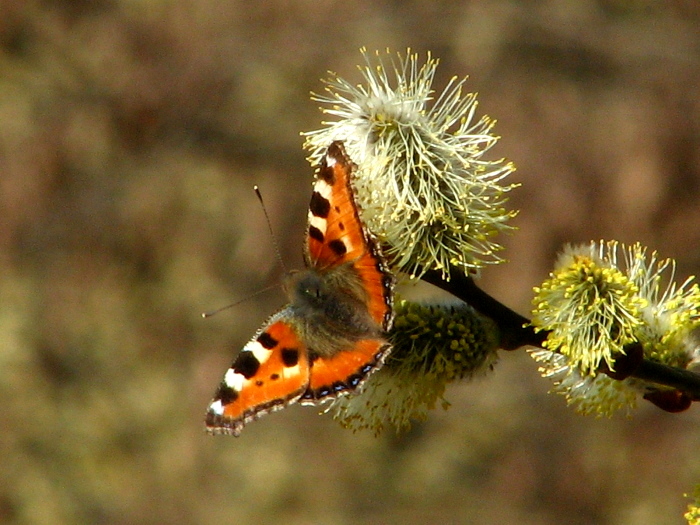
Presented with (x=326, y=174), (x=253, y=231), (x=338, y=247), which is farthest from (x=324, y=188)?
(x=253, y=231)

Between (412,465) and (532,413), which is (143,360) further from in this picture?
(532,413)

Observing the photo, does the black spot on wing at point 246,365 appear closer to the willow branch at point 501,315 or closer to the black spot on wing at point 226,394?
the black spot on wing at point 226,394

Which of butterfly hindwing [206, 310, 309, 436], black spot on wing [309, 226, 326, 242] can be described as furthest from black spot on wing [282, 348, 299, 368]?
black spot on wing [309, 226, 326, 242]

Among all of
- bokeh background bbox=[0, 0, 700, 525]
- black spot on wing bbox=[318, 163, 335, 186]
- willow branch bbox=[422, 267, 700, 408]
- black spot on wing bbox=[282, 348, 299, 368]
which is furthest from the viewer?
bokeh background bbox=[0, 0, 700, 525]

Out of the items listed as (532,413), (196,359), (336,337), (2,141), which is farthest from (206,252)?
(336,337)

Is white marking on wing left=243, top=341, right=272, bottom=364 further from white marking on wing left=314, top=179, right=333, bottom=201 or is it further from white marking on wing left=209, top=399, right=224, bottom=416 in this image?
white marking on wing left=314, top=179, right=333, bottom=201
